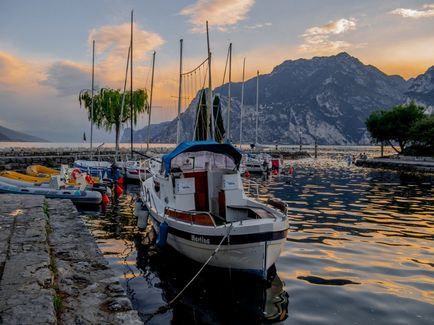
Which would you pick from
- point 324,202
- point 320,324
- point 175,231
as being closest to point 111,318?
point 320,324

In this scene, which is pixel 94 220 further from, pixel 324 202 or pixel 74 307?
pixel 324 202

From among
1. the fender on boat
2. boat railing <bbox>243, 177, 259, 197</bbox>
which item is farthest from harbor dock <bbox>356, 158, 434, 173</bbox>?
the fender on boat

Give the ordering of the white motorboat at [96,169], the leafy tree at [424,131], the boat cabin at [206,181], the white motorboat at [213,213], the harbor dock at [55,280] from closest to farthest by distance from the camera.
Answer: the harbor dock at [55,280], the white motorboat at [213,213], the boat cabin at [206,181], the white motorboat at [96,169], the leafy tree at [424,131]

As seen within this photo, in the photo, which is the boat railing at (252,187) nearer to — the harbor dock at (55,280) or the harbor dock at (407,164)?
the harbor dock at (55,280)

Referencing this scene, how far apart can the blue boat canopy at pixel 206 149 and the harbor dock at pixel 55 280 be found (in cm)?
371

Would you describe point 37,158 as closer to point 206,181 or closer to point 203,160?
point 203,160

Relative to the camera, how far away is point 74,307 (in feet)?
22.0

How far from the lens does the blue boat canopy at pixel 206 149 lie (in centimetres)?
1365

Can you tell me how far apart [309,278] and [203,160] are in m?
5.83

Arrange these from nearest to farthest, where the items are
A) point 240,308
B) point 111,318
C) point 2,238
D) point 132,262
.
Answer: point 111,318, point 240,308, point 2,238, point 132,262

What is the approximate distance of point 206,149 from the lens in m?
14.0

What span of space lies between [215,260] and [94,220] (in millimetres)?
10545

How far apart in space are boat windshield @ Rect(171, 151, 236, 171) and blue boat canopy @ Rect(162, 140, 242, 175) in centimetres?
22

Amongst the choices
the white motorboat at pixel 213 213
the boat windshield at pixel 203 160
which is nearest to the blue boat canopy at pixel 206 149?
the white motorboat at pixel 213 213
